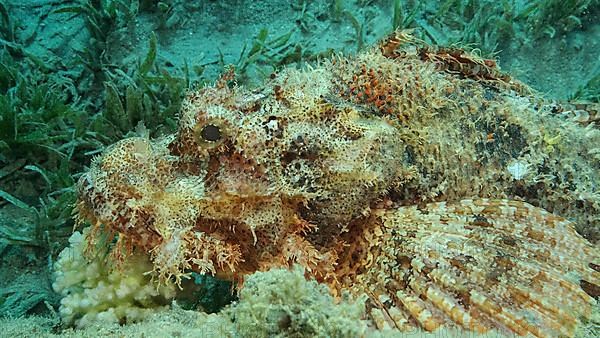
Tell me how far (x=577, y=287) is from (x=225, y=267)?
1.83 metres

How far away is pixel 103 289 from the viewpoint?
10.2 feet

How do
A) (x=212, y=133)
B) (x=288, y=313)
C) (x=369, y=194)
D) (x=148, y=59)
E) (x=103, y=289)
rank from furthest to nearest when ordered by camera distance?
(x=148, y=59) < (x=103, y=289) < (x=369, y=194) < (x=212, y=133) < (x=288, y=313)

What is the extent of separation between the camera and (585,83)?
5.85 meters

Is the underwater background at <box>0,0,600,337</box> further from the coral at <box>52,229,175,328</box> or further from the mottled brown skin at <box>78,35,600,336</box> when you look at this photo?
the mottled brown skin at <box>78,35,600,336</box>

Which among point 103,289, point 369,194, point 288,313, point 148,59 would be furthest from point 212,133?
point 148,59

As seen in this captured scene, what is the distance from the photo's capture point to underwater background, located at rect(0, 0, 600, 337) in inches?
161

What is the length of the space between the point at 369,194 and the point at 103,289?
66.6 inches

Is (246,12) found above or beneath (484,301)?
above

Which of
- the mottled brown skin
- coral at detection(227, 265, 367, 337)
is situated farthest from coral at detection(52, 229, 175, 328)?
coral at detection(227, 265, 367, 337)

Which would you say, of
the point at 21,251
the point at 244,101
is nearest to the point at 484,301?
the point at 244,101

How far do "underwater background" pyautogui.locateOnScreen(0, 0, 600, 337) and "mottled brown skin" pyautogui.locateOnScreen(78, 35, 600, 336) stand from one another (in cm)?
86

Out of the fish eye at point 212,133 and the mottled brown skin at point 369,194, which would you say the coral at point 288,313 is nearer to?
the mottled brown skin at point 369,194

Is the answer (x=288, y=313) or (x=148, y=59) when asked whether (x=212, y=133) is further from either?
(x=148, y=59)

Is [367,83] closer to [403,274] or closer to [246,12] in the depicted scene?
[403,274]
